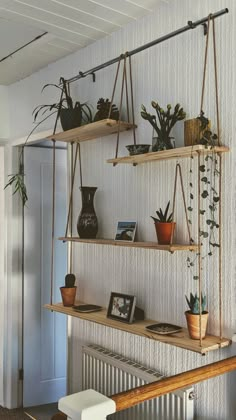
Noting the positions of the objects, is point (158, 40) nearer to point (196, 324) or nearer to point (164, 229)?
point (164, 229)

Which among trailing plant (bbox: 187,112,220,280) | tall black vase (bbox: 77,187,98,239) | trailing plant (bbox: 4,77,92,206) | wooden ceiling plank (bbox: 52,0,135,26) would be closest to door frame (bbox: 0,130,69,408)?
trailing plant (bbox: 4,77,92,206)

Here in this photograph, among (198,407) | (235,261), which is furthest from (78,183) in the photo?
(198,407)

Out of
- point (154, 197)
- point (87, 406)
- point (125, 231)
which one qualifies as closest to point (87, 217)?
point (125, 231)

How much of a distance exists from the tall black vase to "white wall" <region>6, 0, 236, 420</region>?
2.8 inches

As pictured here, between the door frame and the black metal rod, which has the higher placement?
the black metal rod

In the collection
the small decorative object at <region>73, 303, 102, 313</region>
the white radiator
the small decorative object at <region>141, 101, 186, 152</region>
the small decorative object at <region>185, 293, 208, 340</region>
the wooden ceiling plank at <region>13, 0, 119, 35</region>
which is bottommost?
the white radiator

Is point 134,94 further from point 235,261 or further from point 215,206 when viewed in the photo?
point 235,261

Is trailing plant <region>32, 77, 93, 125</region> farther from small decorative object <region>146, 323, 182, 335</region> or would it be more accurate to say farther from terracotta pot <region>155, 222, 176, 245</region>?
small decorative object <region>146, 323, 182, 335</region>

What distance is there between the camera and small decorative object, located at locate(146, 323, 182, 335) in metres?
2.04

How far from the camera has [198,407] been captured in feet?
6.73

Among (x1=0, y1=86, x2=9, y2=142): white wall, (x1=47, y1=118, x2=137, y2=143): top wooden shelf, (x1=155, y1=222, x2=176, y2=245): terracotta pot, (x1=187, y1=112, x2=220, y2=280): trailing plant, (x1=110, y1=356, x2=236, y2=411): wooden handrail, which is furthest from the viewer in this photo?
(x1=0, y1=86, x2=9, y2=142): white wall

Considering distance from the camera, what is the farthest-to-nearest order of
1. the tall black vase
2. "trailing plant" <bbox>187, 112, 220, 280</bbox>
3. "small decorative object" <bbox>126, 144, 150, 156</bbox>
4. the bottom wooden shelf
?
the tall black vase, "small decorative object" <bbox>126, 144, 150, 156</bbox>, "trailing plant" <bbox>187, 112, 220, 280</bbox>, the bottom wooden shelf

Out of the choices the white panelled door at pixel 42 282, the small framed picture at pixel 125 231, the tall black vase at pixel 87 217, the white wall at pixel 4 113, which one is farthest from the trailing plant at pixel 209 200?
the white wall at pixel 4 113

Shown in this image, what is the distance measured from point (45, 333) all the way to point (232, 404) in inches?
83.8
